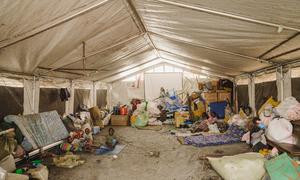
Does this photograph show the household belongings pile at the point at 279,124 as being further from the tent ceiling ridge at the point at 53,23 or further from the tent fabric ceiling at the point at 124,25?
the tent ceiling ridge at the point at 53,23

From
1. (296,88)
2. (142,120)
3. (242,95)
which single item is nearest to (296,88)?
(296,88)

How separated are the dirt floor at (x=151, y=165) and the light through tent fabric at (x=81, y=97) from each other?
2.76m

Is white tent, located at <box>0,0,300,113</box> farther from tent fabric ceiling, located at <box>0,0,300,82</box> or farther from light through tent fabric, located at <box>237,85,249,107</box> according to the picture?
light through tent fabric, located at <box>237,85,249,107</box>

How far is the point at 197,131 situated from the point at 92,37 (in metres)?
4.42

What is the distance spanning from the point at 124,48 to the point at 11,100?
101 inches

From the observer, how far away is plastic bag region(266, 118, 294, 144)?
314cm

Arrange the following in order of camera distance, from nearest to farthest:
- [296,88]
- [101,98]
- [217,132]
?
[296,88] → [217,132] → [101,98]

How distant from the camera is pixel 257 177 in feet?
8.63

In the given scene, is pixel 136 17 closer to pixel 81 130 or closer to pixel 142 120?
pixel 81 130

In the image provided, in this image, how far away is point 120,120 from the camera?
Result: 8117mm

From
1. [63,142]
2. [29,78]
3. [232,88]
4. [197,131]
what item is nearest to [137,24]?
[29,78]

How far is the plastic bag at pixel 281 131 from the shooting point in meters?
3.14

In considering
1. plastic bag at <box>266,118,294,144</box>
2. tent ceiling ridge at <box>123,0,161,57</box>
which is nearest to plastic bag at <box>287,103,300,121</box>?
plastic bag at <box>266,118,294,144</box>

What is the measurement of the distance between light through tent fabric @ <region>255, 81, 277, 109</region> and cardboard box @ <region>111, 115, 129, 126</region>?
15.9 ft
